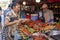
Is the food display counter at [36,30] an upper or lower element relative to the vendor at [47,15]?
lower

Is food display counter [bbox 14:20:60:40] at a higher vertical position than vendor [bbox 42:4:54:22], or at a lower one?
lower

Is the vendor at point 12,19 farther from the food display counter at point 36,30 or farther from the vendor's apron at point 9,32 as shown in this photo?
the food display counter at point 36,30

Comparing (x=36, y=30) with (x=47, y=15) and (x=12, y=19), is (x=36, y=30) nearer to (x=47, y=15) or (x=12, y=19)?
(x=47, y=15)

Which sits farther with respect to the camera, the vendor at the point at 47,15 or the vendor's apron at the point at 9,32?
the vendor's apron at the point at 9,32

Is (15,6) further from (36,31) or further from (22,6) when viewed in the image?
(36,31)

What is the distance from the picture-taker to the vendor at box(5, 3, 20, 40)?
3156 mm

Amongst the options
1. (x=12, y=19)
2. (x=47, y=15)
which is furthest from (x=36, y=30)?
(x=12, y=19)

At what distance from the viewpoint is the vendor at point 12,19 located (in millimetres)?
3156

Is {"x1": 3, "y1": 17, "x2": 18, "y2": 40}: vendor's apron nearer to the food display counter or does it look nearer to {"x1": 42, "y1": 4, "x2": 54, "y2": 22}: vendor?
the food display counter

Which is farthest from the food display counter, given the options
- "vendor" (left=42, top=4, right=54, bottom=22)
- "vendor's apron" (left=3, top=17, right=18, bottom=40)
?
"vendor's apron" (left=3, top=17, right=18, bottom=40)

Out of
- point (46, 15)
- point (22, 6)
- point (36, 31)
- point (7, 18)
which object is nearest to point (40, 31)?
point (36, 31)

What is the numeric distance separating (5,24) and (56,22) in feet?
3.19

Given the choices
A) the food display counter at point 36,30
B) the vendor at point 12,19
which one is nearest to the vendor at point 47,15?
the food display counter at point 36,30

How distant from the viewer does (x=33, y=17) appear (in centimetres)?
300
